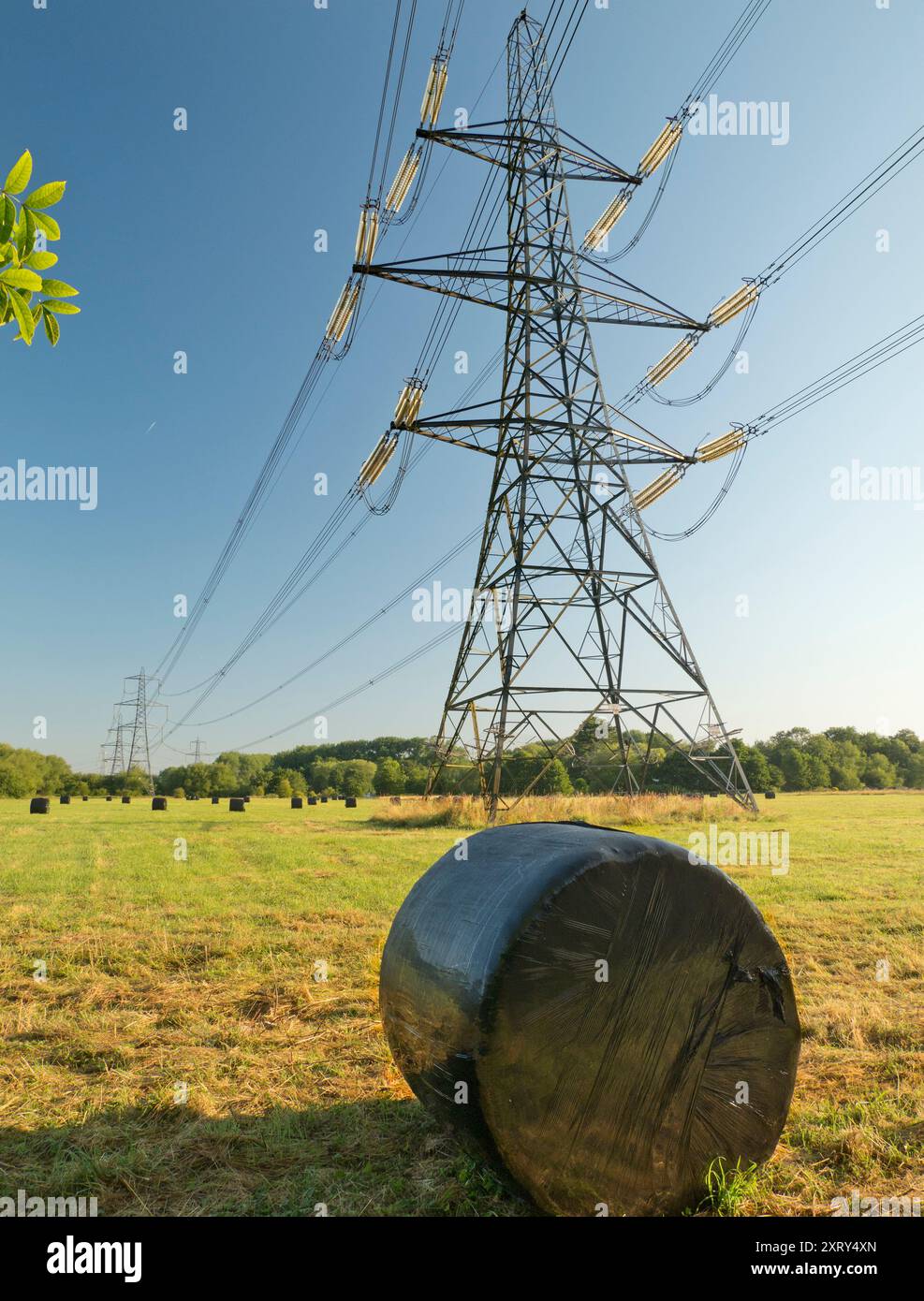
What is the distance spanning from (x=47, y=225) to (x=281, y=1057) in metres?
4.68

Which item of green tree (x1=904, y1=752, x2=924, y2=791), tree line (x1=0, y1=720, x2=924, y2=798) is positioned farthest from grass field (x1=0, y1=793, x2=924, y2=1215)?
green tree (x1=904, y1=752, x2=924, y2=791)

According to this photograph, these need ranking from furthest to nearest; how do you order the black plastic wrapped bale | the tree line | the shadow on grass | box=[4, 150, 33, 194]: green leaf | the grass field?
the tree line < the grass field < the shadow on grass < the black plastic wrapped bale < box=[4, 150, 33, 194]: green leaf

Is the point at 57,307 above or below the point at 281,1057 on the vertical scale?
above

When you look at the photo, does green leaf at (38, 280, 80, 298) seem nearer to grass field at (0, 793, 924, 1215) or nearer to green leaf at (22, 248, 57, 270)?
green leaf at (22, 248, 57, 270)

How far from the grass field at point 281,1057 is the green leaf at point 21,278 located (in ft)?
11.8

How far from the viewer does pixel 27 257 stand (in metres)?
2.35

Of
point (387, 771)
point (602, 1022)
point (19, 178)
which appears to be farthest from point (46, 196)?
point (387, 771)

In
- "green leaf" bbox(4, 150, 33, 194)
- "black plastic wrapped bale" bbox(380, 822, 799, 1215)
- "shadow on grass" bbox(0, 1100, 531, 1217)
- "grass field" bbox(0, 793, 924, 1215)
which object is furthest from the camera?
"grass field" bbox(0, 793, 924, 1215)

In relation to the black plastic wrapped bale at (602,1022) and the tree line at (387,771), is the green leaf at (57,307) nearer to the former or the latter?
the black plastic wrapped bale at (602,1022)

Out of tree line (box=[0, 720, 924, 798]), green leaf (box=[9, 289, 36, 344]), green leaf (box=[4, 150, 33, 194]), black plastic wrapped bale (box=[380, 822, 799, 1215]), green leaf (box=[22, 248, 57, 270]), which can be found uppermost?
green leaf (box=[4, 150, 33, 194])

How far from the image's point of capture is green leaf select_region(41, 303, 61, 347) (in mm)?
2539

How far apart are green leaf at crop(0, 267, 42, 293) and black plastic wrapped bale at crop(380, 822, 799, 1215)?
9.24 feet

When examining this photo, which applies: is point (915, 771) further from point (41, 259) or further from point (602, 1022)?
point (41, 259)
